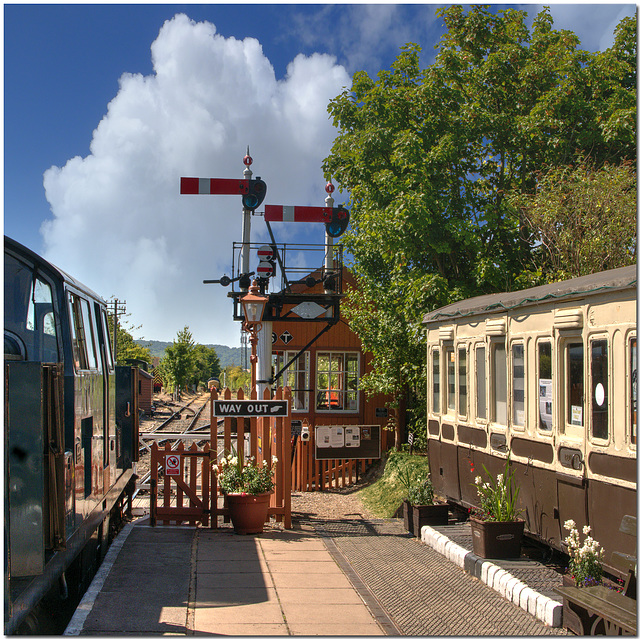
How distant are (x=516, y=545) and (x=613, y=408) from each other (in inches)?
92.3

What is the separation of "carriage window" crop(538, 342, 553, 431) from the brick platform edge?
151 centimetres

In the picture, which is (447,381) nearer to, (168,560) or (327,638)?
(168,560)

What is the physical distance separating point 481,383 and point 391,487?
629 cm

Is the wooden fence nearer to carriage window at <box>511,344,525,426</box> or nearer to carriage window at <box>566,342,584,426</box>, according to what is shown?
carriage window at <box>511,344,525,426</box>

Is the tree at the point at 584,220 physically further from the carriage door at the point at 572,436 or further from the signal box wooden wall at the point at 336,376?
the signal box wooden wall at the point at 336,376

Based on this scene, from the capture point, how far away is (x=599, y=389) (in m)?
5.98

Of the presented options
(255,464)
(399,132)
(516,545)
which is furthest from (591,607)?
(399,132)

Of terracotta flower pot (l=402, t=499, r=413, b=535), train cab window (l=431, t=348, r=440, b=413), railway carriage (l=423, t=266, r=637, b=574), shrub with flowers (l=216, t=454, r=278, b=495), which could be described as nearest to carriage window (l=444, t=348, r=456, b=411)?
railway carriage (l=423, t=266, r=637, b=574)

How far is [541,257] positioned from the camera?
13398 mm

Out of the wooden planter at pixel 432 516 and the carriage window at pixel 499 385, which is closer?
the carriage window at pixel 499 385

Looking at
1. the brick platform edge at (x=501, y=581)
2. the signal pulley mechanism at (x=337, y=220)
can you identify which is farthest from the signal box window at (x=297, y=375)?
the brick platform edge at (x=501, y=581)

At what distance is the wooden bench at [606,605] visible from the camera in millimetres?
4695

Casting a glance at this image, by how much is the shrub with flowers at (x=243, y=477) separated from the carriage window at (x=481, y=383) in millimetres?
2777

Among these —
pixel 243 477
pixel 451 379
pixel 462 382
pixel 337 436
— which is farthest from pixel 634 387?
pixel 337 436
